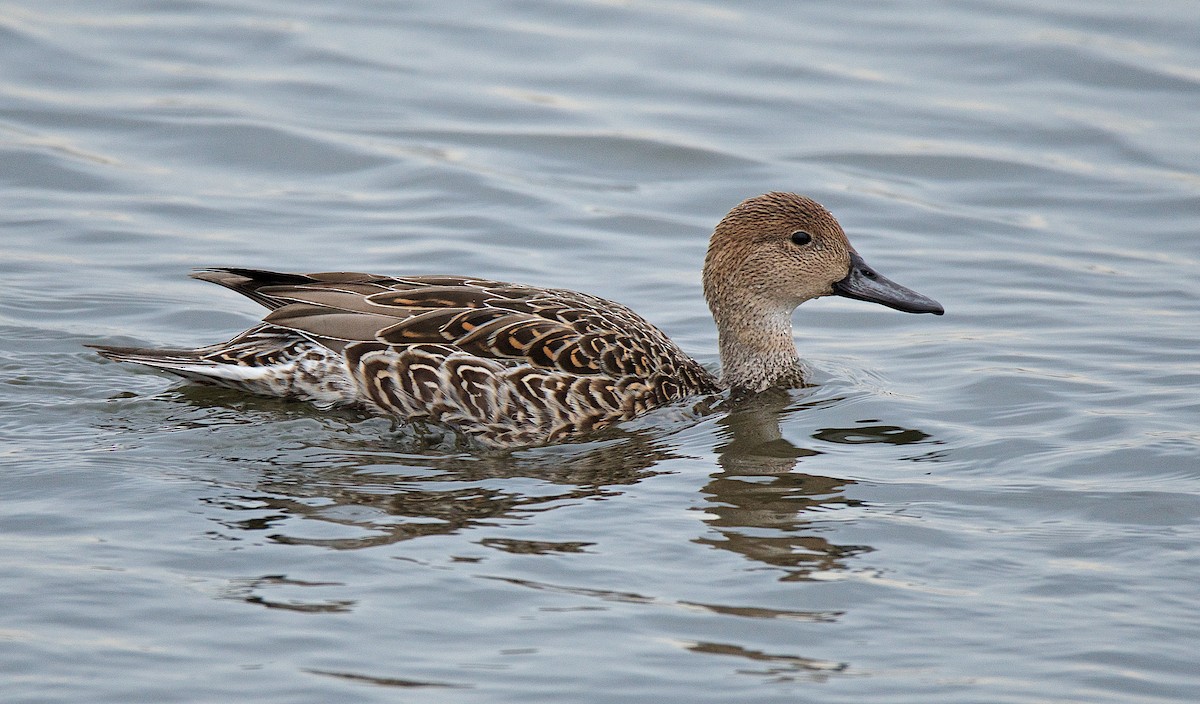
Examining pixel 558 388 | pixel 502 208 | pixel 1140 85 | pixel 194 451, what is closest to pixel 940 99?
pixel 1140 85

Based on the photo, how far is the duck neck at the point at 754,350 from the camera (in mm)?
9406

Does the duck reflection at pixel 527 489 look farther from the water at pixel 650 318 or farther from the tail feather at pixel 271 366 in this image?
the tail feather at pixel 271 366

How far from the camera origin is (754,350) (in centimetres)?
941

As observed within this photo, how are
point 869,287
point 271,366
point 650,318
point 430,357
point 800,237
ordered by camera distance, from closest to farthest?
point 430,357 → point 271,366 → point 800,237 → point 869,287 → point 650,318

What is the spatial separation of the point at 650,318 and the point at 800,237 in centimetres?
178

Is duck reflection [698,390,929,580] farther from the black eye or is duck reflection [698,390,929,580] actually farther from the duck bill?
the black eye

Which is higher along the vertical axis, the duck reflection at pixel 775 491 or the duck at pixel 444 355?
the duck at pixel 444 355

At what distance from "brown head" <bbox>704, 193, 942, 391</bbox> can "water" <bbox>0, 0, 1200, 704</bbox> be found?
0.37 m

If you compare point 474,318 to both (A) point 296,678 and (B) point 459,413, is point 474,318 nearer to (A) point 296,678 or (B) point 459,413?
(B) point 459,413

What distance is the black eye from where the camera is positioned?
9.23 m

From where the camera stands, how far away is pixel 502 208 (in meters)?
12.6

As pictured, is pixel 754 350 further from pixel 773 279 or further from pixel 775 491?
pixel 775 491

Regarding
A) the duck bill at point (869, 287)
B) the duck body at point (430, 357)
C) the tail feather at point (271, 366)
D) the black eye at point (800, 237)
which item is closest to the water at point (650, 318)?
the tail feather at point (271, 366)

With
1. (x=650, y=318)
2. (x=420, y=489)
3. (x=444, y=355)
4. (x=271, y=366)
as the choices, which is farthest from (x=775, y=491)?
(x=650, y=318)
